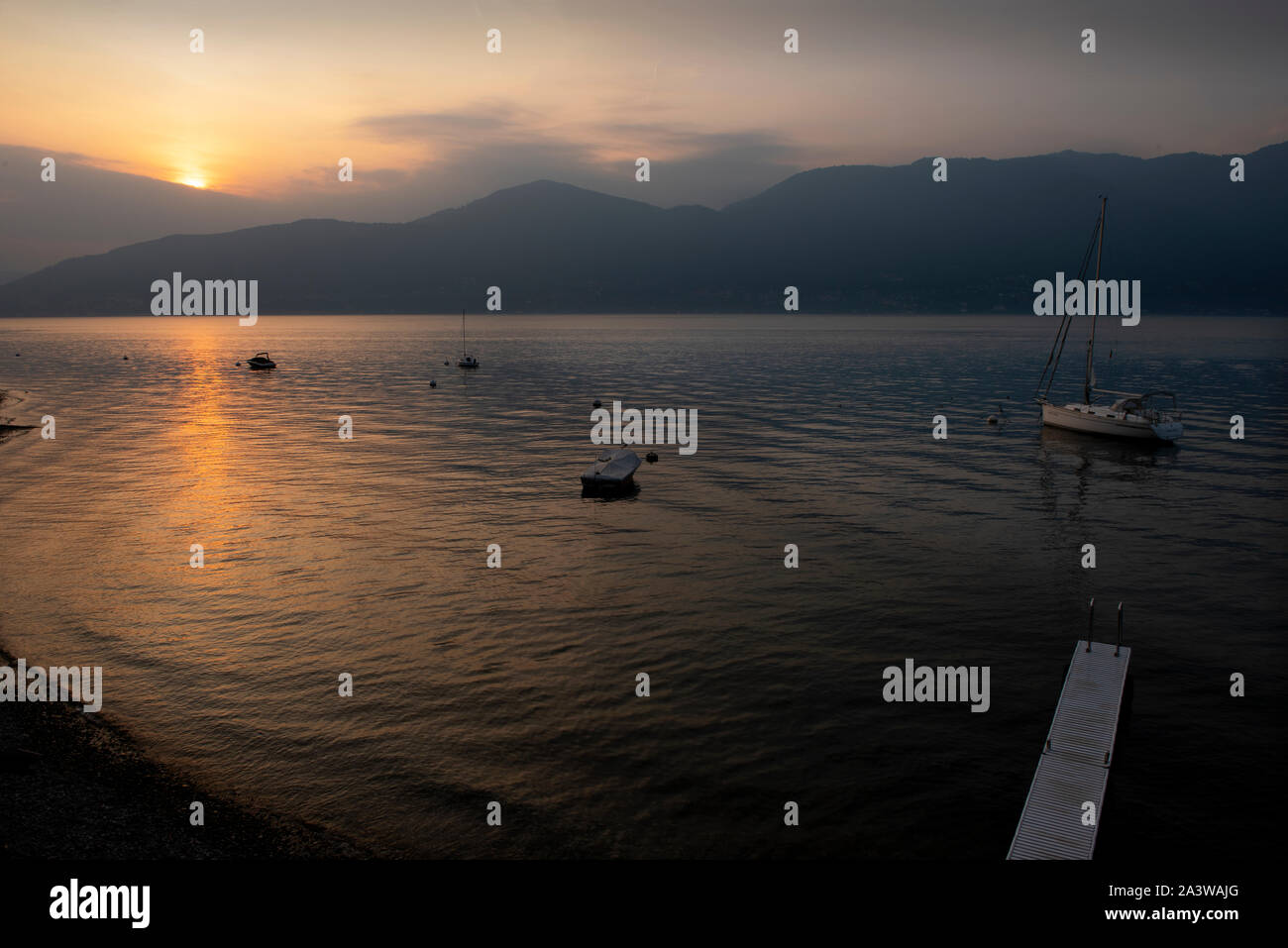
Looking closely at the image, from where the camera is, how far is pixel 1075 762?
65.9ft

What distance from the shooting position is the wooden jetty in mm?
17719

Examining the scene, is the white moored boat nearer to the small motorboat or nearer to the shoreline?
the small motorboat

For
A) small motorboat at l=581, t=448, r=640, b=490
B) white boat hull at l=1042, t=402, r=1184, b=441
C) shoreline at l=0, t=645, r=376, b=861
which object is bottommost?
shoreline at l=0, t=645, r=376, b=861

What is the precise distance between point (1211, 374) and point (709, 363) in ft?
335

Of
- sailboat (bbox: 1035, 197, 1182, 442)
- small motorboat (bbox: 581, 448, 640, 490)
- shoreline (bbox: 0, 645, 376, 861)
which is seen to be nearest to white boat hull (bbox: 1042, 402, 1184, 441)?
sailboat (bbox: 1035, 197, 1182, 442)

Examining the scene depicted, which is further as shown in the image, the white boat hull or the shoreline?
the white boat hull

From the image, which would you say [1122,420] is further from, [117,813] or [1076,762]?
[117,813]

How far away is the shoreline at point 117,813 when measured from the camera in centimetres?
1744

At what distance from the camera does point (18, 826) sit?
58.3 ft

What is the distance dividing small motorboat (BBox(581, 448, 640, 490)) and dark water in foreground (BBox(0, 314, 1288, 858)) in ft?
5.49

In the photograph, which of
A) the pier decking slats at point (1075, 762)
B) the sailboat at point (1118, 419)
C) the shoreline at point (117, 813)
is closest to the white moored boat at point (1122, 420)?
the sailboat at point (1118, 419)

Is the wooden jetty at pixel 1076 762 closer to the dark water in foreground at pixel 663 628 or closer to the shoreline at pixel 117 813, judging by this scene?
the dark water in foreground at pixel 663 628
